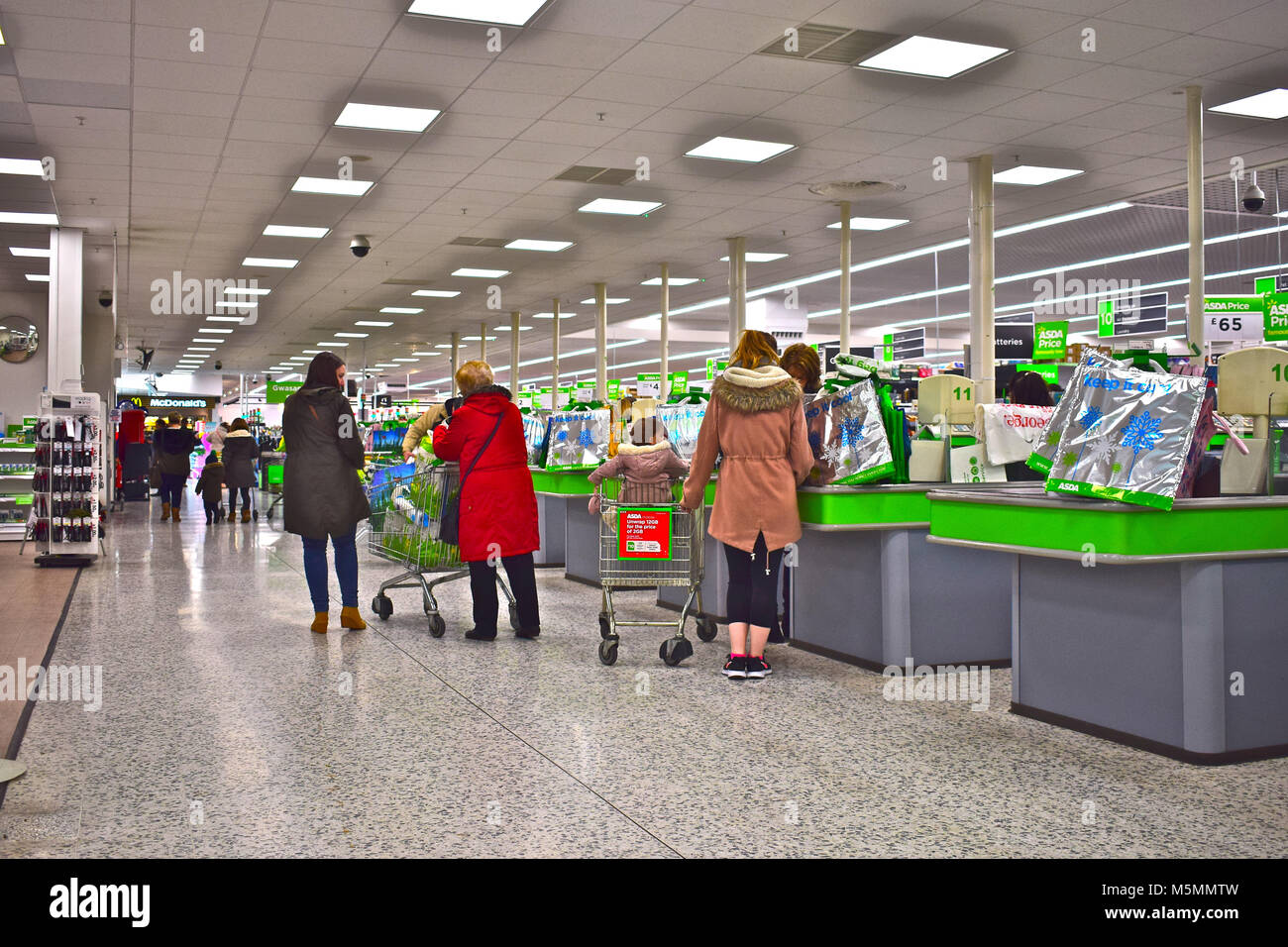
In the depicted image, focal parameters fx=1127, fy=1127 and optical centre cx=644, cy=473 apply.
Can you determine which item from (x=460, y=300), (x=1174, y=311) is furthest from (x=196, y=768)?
(x=1174, y=311)

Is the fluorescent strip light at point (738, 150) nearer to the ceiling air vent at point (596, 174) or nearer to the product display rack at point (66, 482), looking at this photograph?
the ceiling air vent at point (596, 174)

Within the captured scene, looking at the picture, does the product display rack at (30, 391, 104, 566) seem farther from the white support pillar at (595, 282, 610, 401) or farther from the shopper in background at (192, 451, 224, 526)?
the white support pillar at (595, 282, 610, 401)

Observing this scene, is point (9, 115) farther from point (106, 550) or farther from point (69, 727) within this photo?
point (69, 727)

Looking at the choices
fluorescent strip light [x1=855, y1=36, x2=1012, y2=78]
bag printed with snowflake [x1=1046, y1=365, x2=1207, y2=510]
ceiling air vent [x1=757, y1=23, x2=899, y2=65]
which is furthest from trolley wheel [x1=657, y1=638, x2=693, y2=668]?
fluorescent strip light [x1=855, y1=36, x2=1012, y2=78]

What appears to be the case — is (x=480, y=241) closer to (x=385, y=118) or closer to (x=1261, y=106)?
(x=385, y=118)

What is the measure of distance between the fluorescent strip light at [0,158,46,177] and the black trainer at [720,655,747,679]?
8.65m

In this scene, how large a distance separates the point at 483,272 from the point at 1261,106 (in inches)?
426

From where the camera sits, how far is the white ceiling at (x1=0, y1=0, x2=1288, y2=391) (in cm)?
721

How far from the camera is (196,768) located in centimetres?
353

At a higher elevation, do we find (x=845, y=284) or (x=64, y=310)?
(x=845, y=284)

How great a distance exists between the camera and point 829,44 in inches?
300

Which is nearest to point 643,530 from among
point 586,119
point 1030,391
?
point 1030,391

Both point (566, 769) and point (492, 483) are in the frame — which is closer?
point (566, 769)

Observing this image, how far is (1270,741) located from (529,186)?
9332mm
